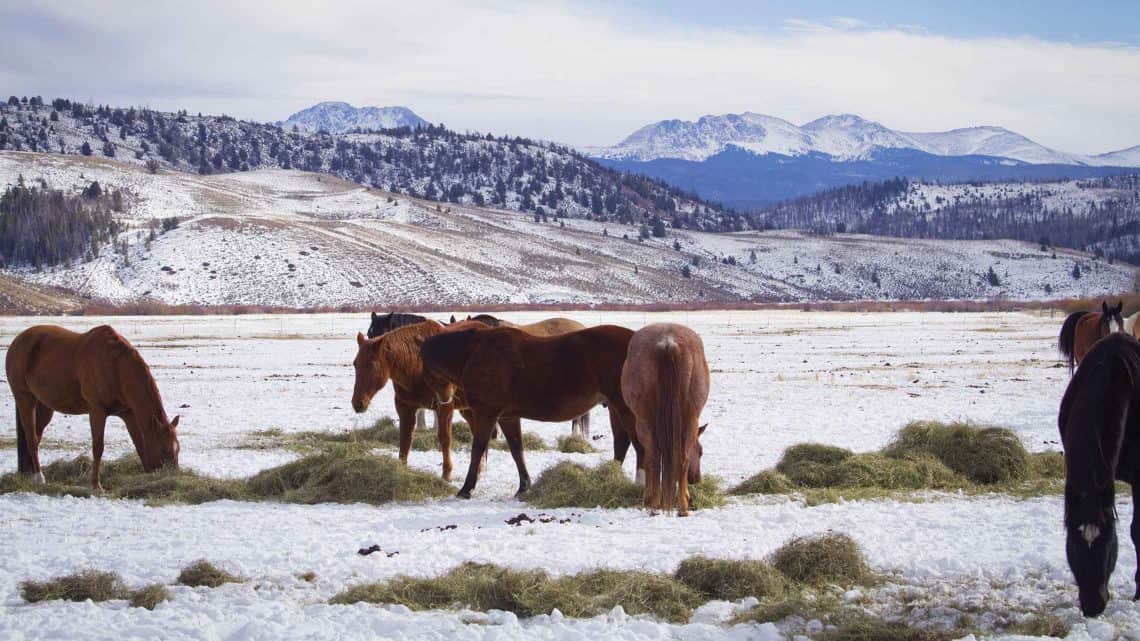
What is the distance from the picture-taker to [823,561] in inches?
291

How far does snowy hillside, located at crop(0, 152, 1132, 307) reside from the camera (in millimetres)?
97312

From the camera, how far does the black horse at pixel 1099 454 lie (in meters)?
6.08

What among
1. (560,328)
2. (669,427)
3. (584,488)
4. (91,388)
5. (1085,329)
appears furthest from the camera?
(1085,329)

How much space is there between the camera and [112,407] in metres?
11.7

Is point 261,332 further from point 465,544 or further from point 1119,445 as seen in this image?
point 1119,445

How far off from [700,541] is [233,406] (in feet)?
51.0

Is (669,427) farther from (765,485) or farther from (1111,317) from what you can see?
(1111,317)

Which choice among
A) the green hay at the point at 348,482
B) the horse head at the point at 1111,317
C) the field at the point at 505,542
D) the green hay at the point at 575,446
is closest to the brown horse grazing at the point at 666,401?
the field at the point at 505,542

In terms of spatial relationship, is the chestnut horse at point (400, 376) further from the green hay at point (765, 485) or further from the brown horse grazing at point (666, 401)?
the green hay at point (765, 485)

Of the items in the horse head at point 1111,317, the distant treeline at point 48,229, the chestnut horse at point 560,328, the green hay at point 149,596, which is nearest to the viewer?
the green hay at point 149,596

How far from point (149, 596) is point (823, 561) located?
5351 mm

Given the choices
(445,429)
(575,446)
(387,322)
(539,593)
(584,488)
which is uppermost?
(387,322)

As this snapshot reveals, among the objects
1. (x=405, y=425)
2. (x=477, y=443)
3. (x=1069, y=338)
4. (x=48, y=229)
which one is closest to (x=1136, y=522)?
(x=477, y=443)

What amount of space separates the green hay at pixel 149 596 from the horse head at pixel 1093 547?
21.8 ft
